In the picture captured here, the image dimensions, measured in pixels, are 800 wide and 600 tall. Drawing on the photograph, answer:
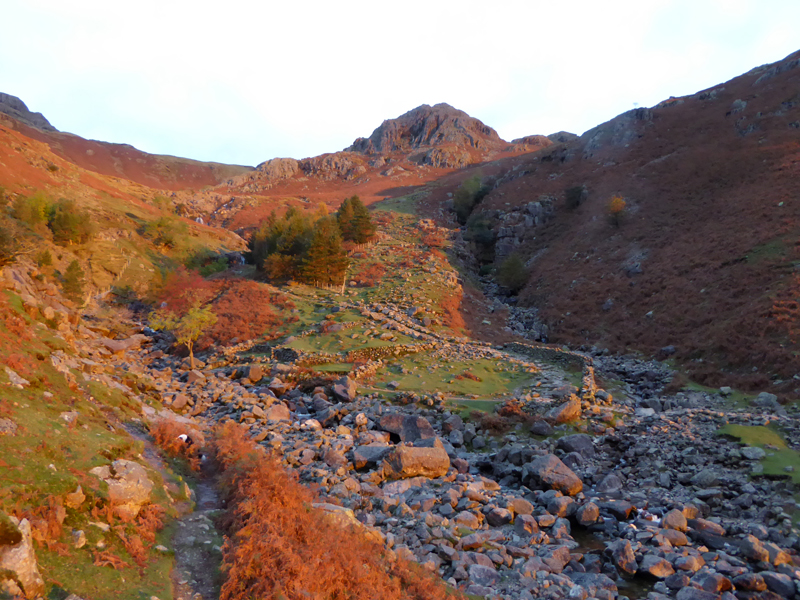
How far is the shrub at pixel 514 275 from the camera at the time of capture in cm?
5622

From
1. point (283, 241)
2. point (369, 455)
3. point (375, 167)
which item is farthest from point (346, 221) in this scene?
point (375, 167)

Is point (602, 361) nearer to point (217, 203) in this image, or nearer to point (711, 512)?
point (711, 512)

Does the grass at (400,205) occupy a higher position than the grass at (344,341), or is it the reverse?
the grass at (400,205)

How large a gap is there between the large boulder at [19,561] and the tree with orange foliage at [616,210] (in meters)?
62.3

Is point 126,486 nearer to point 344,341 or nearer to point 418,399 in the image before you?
point 418,399

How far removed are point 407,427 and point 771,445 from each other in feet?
46.5

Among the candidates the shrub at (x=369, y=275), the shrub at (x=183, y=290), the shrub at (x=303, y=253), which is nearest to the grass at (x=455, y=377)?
the shrub at (x=369, y=275)

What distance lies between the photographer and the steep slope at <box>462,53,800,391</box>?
28.8 m

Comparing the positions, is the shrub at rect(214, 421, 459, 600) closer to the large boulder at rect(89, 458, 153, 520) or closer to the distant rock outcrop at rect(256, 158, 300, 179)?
the large boulder at rect(89, 458, 153, 520)

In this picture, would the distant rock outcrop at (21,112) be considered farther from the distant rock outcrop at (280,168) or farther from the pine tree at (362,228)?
the pine tree at (362,228)

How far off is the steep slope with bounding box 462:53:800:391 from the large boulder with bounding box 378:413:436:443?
1906cm

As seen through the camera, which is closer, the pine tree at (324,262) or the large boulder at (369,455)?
the large boulder at (369,455)

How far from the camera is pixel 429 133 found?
603 feet

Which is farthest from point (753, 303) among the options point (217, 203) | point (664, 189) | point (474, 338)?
point (217, 203)
